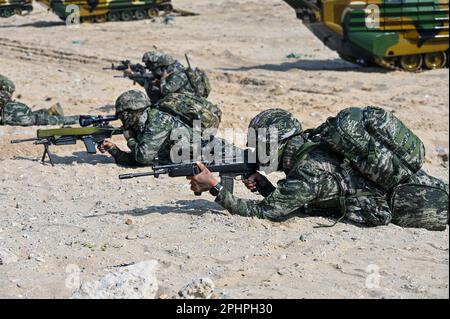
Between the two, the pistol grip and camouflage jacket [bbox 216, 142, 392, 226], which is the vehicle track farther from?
camouflage jacket [bbox 216, 142, 392, 226]

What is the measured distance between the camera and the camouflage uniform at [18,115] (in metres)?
11.4

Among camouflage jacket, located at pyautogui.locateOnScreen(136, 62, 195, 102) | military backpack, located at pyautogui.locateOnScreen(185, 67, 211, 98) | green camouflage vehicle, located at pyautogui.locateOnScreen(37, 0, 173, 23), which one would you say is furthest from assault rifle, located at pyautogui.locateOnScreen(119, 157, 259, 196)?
green camouflage vehicle, located at pyautogui.locateOnScreen(37, 0, 173, 23)

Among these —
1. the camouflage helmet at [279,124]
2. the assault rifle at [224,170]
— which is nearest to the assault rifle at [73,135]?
the assault rifle at [224,170]

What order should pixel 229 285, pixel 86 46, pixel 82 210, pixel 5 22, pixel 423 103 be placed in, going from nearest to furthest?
pixel 229 285
pixel 82 210
pixel 423 103
pixel 86 46
pixel 5 22

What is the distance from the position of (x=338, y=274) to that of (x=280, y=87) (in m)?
9.85

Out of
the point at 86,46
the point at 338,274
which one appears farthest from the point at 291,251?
the point at 86,46

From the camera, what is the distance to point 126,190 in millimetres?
8039

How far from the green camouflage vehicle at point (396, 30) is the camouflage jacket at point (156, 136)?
9212mm

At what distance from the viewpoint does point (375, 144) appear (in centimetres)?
578

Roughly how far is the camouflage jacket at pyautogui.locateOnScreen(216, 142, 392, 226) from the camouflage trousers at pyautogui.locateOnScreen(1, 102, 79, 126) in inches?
236

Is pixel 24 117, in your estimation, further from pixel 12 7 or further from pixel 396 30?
pixel 12 7

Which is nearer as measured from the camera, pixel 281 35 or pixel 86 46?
pixel 86 46

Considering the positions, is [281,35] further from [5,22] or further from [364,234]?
[364,234]

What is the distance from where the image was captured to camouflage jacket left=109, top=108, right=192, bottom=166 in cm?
849
